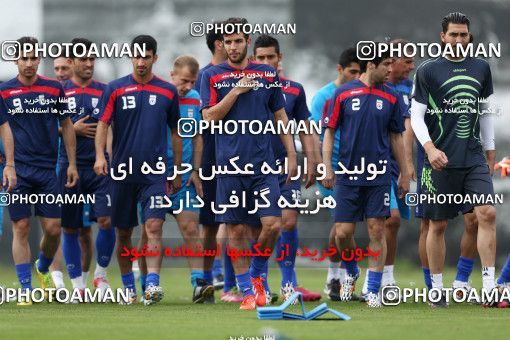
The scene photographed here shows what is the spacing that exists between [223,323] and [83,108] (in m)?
4.69

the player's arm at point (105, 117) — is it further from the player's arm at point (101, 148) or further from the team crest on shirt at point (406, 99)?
the team crest on shirt at point (406, 99)

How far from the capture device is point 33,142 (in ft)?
47.7

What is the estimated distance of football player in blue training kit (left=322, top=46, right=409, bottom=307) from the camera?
45.7 feet

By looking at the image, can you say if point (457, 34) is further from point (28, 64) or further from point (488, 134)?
point (28, 64)

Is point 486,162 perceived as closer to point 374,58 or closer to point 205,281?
point 374,58

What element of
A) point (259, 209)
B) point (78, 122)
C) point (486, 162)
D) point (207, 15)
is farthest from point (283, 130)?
point (207, 15)

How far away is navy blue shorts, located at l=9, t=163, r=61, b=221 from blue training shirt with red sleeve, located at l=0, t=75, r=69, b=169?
0.06 m

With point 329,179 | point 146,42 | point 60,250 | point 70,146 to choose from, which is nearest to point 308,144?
point 329,179

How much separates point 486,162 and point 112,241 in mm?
4051

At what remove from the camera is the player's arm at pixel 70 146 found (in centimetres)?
1462

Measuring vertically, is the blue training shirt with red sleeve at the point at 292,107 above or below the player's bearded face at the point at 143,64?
below

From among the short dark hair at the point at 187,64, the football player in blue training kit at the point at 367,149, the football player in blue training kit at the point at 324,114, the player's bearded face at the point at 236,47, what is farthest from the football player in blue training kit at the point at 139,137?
the football player in blue training kit at the point at 324,114

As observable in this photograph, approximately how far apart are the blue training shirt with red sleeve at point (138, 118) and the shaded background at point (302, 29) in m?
8.68

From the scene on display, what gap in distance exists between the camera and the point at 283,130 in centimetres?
1352
